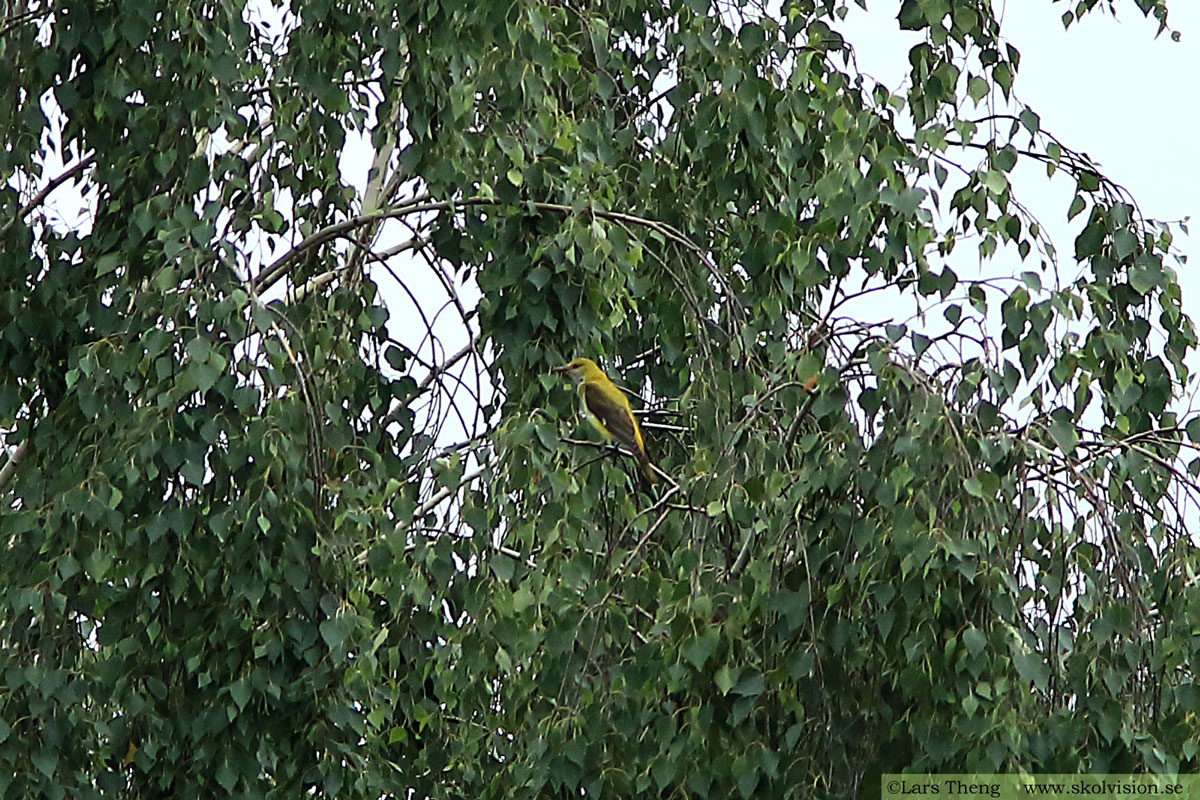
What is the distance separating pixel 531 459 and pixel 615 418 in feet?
3.92

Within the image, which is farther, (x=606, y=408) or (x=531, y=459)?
(x=606, y=408)

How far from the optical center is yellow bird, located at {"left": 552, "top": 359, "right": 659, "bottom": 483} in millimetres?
4762

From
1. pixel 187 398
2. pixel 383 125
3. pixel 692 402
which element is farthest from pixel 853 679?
pixel 383 125

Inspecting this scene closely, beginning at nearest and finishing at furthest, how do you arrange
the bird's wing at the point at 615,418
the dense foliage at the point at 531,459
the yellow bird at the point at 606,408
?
1. the dense foliage at the point at 531,459
2. the yellow bird at the point at 606,408
3. the bird's wing at the point at 615,418

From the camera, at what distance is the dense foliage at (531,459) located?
3545 mm

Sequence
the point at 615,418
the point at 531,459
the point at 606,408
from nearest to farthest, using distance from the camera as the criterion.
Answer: the point at 531,459 < the point at 606,408 < the point at 615,418

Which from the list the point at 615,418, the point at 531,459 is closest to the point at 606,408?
the point at 615,418

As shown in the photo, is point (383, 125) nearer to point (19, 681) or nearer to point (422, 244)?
point (422, 244)

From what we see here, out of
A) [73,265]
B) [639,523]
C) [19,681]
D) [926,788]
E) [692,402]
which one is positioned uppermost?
[73,265]

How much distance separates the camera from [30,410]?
4.75 m

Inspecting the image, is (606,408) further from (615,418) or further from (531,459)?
(531,459)

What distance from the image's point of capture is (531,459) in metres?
4.04

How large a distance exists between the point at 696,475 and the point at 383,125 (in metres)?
1.28

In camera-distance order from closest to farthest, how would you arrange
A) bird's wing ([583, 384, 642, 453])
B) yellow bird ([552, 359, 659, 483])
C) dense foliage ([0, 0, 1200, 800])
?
→ dense foliage ([0, 0, 1200, 800]) < yellow bird ([552, 359, 659, 483]) < bird's wing ([583, 384, 642, 453])
